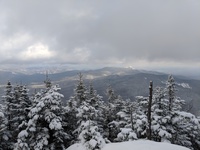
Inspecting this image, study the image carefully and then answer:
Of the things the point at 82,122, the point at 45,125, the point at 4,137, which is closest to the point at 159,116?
the point at 82,122

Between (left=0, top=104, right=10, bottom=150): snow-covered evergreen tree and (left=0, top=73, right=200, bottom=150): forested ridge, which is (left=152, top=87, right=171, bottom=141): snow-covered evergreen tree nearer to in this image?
(left=0, top=73, right=200, bottom=150): forested ridge

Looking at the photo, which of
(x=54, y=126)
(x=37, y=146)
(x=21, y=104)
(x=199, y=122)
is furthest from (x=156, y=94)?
(x=21, y=104)

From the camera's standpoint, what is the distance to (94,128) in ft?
69.7

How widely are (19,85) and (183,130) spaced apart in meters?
19.6

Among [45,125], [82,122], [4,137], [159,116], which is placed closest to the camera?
[159,116]

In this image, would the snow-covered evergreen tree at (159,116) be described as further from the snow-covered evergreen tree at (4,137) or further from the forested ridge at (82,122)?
the snow-covered evergreen tree at (4,137)

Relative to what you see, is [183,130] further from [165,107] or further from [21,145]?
[21,145]

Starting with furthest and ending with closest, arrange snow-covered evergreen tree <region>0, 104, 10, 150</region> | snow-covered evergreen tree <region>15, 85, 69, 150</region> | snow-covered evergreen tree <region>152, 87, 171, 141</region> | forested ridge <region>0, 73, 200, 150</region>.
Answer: snow-covered evergreen tree <region>0, 104, 10, 150</region> → snow-covered evergreen tree <region>152, 87, 171, 141</region> → snow-covered evergreen tree <region>15, 85, 69, 150</region> → forested ridge <region>0, 73, 200, 150</region>

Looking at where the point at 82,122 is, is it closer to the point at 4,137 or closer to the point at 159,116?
the point at 159,116

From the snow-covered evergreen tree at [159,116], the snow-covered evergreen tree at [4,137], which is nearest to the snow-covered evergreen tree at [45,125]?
the snow-covered evergreen tree at [4,137]

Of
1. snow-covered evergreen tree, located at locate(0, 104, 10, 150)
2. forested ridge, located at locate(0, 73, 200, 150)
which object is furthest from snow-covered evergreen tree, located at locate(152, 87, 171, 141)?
snow-covered evergreen tree, located at locate(0, 104, 10, 150)

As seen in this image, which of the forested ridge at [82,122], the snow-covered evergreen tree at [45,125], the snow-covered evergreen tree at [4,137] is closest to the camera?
the forested ridge at [82,122]

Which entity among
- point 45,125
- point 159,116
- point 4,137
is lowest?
point 4,137

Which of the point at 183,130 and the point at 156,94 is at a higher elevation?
the point at 156,94
